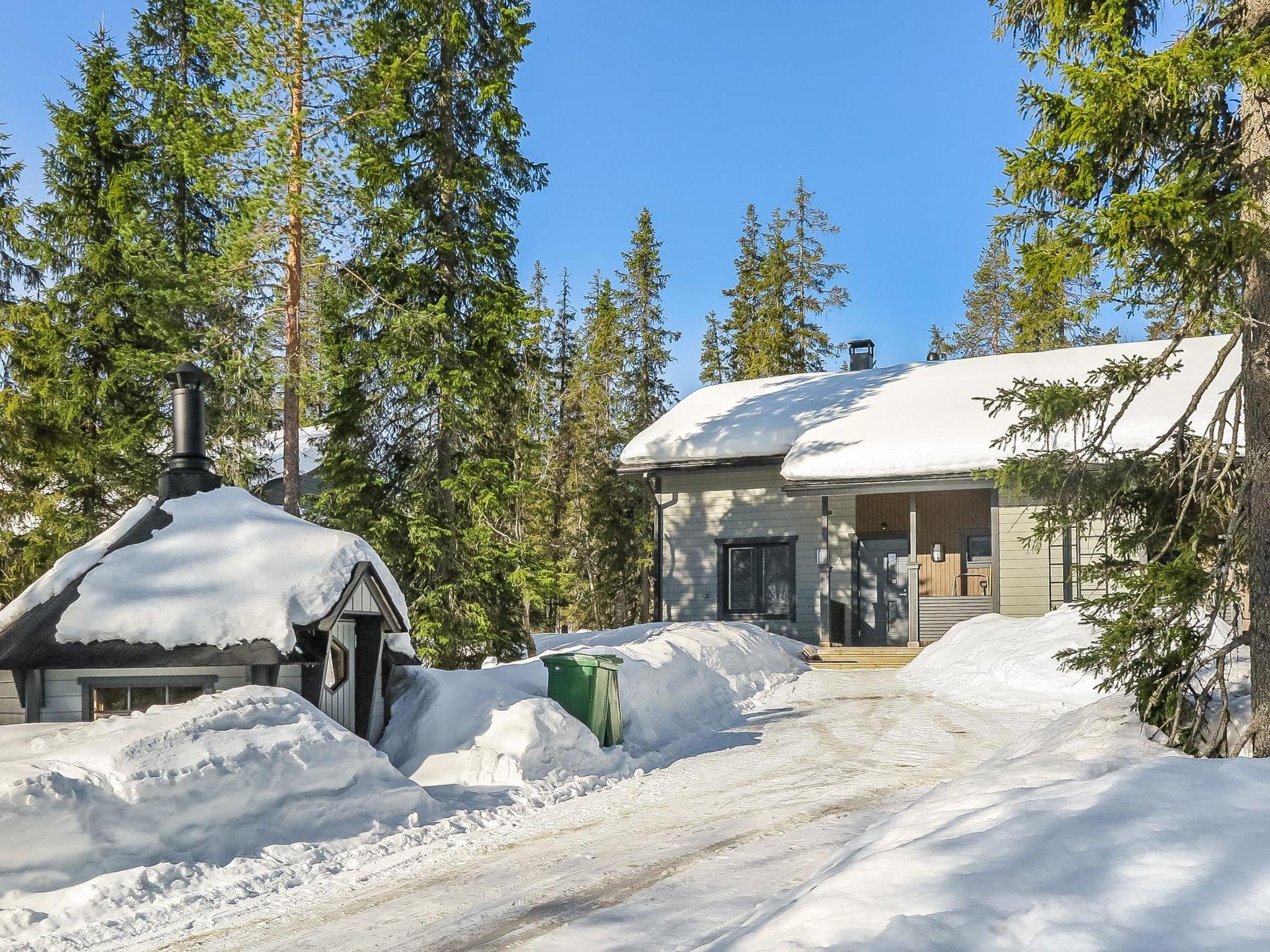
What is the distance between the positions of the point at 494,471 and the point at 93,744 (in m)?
10.8

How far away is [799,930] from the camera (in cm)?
429

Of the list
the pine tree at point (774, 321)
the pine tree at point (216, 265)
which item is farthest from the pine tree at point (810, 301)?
the pine tree at point (216, 265)

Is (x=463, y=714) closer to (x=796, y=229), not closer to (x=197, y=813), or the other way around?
(x=197, y=813)

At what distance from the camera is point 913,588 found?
21.2 meters

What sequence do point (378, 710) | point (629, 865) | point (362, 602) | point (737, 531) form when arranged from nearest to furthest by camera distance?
1. point (629, 865)
2. point (362, 602)
3. point (378, 710)
4. point (737, 531)

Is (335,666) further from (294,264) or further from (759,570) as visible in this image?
(759,570)

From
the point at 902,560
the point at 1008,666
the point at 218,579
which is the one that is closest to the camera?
the point at 218,579

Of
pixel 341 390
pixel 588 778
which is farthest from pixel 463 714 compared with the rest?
pixel 341 390

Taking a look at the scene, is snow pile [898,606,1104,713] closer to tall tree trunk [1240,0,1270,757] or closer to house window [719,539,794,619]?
house window [719,539,794,619]

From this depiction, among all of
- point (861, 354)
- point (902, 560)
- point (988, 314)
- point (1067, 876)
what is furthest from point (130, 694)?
point (988, 314)

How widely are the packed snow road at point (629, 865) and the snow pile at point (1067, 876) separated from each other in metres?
0.81

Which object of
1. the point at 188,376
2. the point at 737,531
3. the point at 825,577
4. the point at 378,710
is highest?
the point at 188,376

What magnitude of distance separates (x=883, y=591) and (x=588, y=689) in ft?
43.8

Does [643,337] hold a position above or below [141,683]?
above
